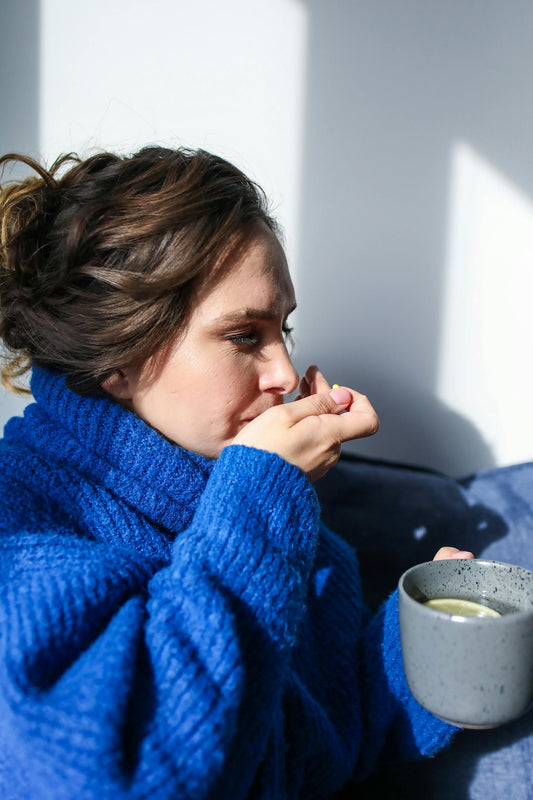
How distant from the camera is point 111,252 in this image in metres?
0.80

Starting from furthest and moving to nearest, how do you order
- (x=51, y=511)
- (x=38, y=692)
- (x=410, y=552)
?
(x=410, y=552) → (x=51, y=511) → (x=38, y=692)

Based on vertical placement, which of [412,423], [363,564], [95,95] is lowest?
[363,564]

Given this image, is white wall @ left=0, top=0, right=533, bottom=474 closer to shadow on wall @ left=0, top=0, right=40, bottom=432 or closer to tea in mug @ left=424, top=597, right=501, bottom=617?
shadow on wall @ left=0, top=0, right=40, bottom=432

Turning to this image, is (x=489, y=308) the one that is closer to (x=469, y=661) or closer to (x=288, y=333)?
(x=288, y=333)

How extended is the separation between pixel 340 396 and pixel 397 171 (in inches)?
25.8

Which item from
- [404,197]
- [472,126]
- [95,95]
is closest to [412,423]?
[404,197]

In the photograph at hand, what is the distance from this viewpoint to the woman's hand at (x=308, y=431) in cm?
72

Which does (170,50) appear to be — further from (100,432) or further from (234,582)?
(234,582)

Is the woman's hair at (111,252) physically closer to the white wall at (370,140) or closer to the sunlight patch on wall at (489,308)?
the white wall at (370,140)

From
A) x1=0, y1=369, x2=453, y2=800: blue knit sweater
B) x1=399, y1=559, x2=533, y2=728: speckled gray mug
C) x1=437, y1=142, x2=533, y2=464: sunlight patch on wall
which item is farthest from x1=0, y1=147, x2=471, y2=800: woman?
x1=437, y1=142, x2=533, y2=464: sunlight patch on wall

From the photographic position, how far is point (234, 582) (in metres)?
0.61

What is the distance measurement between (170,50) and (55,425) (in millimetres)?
814

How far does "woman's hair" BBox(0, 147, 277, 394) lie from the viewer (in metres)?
0.79

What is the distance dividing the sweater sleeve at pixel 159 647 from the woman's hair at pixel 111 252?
224 mm
